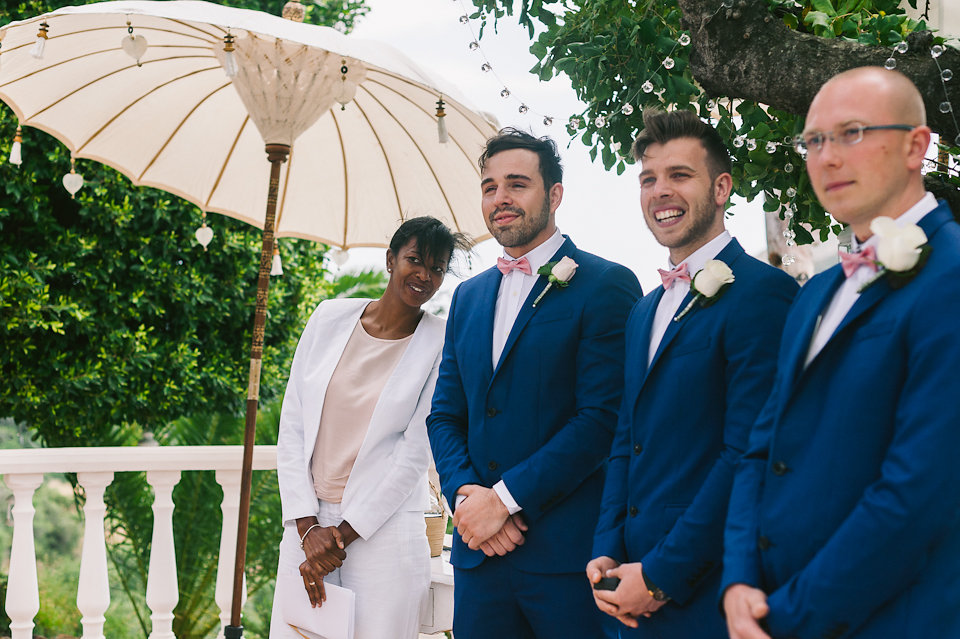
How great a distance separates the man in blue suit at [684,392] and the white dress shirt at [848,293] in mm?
239

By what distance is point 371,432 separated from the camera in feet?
9.63

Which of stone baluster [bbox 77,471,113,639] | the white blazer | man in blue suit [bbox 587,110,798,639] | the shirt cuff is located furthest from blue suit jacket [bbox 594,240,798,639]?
stone baluster [bbox 77,471,113,639]

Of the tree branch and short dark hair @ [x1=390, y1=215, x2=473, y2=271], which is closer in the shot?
the tree branch

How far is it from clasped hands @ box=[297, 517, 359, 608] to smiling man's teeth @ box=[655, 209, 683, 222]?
1.53 metres

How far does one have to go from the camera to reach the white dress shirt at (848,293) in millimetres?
1571

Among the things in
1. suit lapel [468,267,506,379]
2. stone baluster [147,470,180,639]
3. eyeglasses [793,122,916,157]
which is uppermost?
eyeglasses [793,122,916,157]

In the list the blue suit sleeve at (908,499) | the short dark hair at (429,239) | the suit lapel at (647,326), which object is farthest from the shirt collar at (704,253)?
the short dark hair at (429,239)

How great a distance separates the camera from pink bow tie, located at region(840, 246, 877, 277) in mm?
1556

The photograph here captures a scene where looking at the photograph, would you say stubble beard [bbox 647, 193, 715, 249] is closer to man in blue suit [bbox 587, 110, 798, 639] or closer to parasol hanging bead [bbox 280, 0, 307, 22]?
man in blue suit [bbox 587, 110, 798, 639]

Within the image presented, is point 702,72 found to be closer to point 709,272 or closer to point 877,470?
point 709,272

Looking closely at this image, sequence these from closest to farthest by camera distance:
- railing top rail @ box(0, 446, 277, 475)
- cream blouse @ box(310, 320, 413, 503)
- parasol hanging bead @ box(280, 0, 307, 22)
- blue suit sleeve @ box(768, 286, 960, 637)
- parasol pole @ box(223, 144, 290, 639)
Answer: blue suit sleeve @ box(768, 286, 960, 637), cream blouse @ box(310, 320, 413, 503), parasol hanging bead @ box(280, 0, 307, 22), parasol pole @ box(223, 144, 290, 639), railing top rail @ box(0, 446, 277, 475)

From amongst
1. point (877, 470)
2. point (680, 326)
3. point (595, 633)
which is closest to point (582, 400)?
point (680, 326)

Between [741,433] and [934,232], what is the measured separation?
586 millimetres

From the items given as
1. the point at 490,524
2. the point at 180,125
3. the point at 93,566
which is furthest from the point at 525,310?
the point at 93,566
